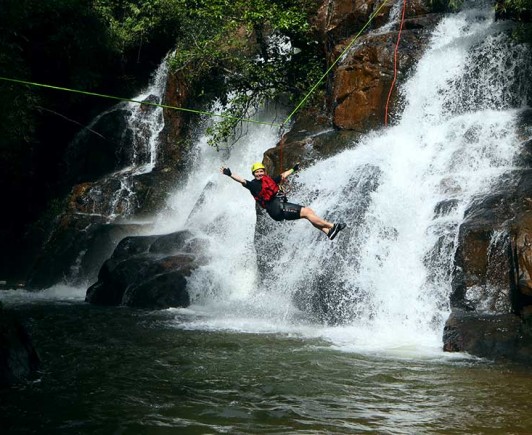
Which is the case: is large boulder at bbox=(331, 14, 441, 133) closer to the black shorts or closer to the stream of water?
the stream of water

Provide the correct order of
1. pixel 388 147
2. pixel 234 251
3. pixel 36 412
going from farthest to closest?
1. pixel 234 251
2. pixel 388 147
3. pixel 36 412

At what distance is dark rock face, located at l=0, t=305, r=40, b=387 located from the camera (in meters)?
8.22

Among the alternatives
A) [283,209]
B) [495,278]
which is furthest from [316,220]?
[495,278]

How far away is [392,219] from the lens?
1403 centimetres

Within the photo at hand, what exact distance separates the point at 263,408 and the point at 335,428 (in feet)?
3.18

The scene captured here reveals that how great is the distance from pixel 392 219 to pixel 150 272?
6.00m

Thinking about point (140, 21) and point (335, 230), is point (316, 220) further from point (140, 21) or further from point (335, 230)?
point (140, 21)

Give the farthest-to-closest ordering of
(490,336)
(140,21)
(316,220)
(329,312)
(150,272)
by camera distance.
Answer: (140,21) < (150,272) < (329,312) < (316,220) < (490,336)

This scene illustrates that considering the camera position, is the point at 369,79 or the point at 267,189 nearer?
the point at 267,189

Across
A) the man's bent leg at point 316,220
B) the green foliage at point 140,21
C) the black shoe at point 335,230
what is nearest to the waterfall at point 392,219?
the black shoe at point 335,230

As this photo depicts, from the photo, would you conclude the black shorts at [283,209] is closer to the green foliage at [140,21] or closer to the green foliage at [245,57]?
the green foliage at [245,57]

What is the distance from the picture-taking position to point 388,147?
16.3 metres

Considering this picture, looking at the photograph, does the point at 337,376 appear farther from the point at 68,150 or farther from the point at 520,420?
the point at 68,150

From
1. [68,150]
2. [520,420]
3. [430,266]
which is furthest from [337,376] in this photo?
[68,150]
